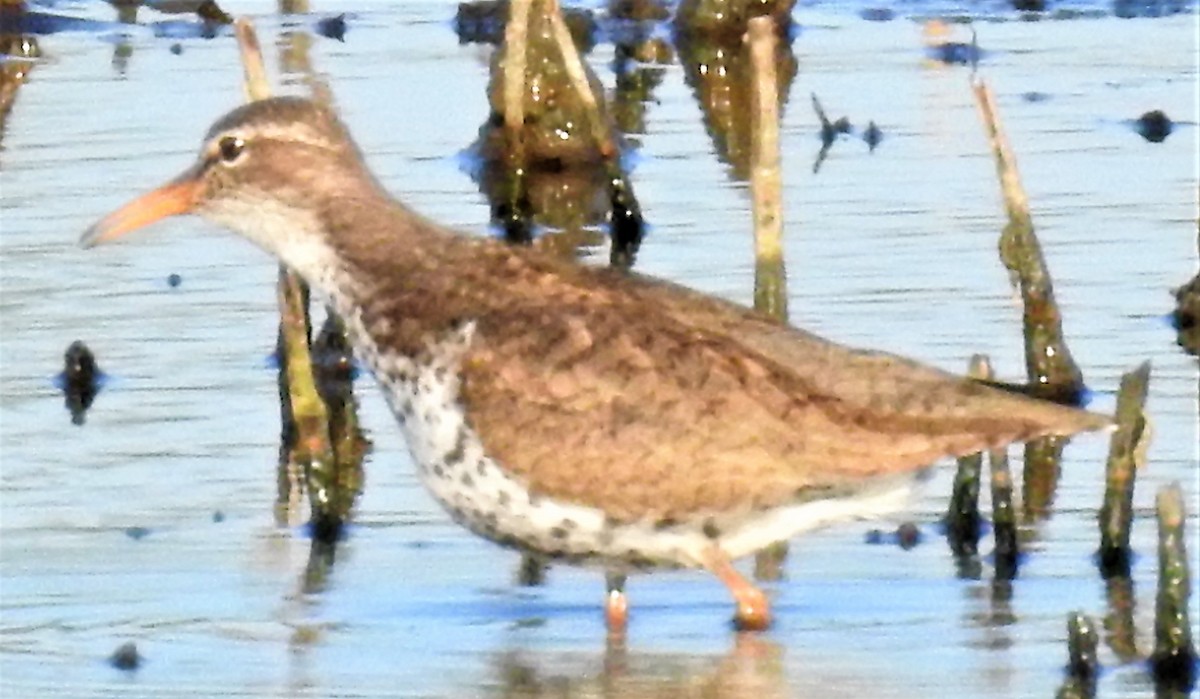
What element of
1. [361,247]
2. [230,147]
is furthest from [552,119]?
[361,247]

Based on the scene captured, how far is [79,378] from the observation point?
11.5m

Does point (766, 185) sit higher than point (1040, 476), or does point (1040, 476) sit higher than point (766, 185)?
point (766, 185)

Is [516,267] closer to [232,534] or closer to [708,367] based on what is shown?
[708,367]

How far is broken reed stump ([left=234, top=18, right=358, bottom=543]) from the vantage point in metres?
9.93

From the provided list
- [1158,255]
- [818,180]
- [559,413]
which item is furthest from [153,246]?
[559,413]

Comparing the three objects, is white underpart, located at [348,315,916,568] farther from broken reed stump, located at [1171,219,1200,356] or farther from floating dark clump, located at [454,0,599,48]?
floating dark clump, located at [454,0,599,48]

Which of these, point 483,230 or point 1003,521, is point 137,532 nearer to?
point 1003,521

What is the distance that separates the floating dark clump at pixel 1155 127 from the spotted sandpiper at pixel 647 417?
243 inches

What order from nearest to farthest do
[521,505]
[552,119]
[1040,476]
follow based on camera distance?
[521,505]
[1040,476]
[552,119]

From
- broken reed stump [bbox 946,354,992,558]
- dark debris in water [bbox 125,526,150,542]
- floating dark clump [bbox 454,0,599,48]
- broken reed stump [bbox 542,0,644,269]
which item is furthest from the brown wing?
floating dark clump [bbox 454,0,599,48]

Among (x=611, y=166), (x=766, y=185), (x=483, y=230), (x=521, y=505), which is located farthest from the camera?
(x=483, y=230)

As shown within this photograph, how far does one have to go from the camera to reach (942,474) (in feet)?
34.3

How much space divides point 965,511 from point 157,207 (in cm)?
249

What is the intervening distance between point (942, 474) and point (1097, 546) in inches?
39.9
